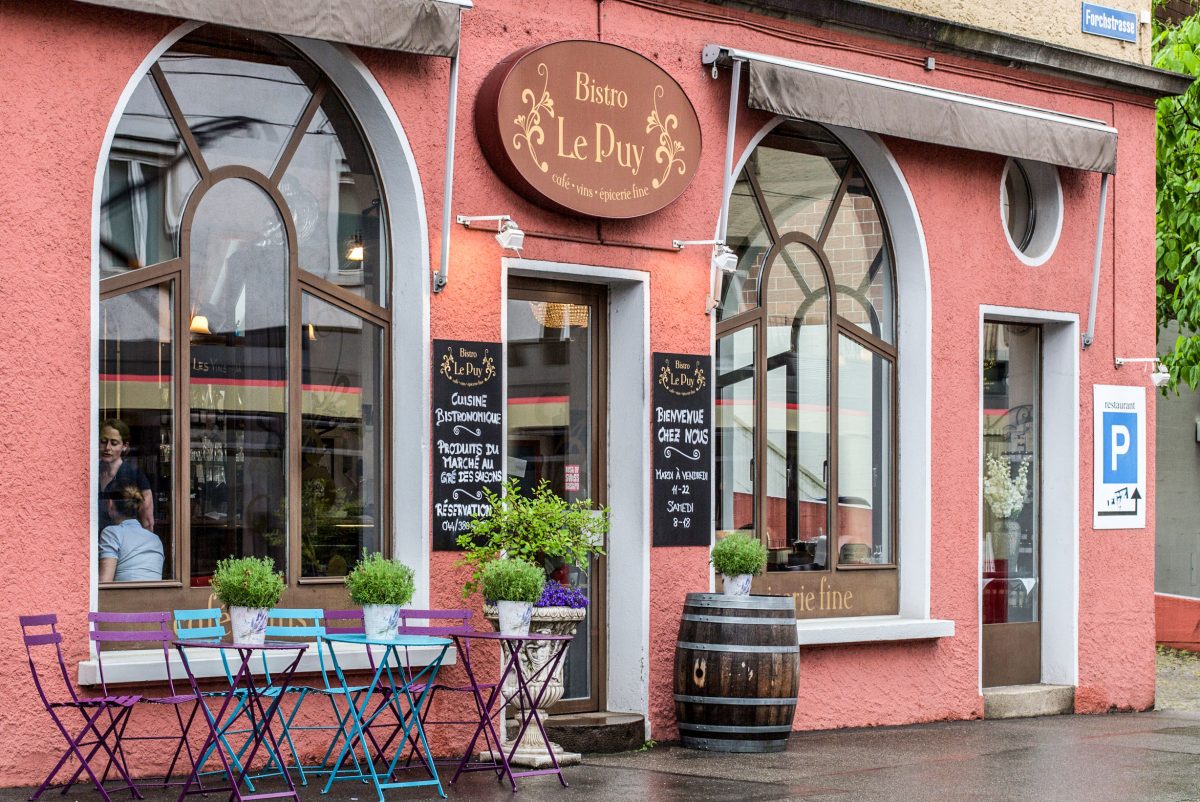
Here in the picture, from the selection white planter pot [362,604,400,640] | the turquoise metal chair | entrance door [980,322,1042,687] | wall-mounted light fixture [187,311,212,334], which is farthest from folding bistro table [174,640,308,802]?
entrance door [980,322,1042,687]

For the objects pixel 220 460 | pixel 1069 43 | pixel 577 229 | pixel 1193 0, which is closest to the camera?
pixel 220 460

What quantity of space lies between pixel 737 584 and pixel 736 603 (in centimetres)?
23

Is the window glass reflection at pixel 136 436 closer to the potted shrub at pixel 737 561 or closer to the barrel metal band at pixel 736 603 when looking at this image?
the barrel metal band at pixel 736 603

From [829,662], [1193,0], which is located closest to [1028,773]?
[829,662]

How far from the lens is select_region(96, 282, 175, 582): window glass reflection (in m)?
7.72

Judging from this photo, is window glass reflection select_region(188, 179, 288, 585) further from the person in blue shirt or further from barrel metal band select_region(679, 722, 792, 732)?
barrel metal band select_region(679, 722, 792, 732)

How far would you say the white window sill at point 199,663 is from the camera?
732cm

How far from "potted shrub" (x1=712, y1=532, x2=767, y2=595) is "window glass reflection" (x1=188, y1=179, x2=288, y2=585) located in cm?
242

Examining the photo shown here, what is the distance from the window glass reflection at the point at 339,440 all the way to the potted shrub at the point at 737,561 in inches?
75.1

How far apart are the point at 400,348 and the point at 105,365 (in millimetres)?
1536

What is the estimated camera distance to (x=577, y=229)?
920 centimetres

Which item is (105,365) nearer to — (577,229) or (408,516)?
(408,516)

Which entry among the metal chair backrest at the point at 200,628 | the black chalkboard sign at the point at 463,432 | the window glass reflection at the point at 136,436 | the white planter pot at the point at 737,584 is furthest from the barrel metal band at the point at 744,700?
the window glass reflection at the point at 136,436

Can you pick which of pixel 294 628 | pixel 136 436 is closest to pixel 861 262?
pixel 294 628
